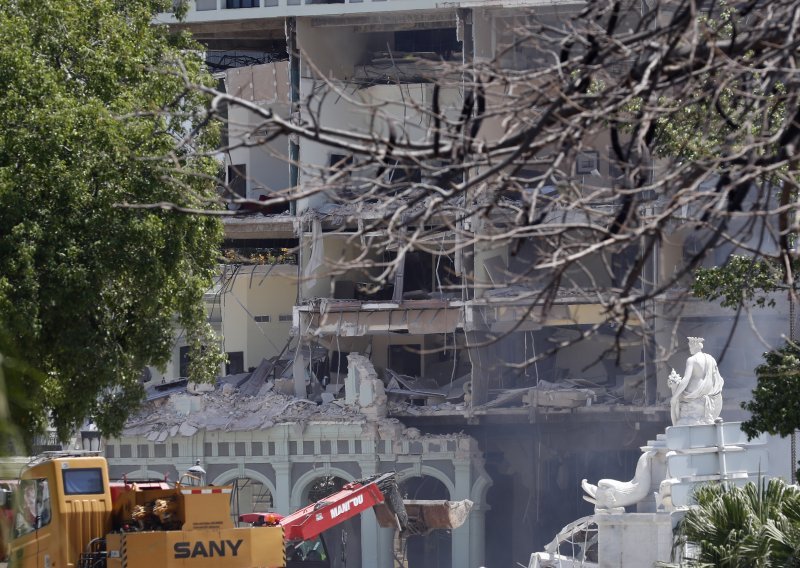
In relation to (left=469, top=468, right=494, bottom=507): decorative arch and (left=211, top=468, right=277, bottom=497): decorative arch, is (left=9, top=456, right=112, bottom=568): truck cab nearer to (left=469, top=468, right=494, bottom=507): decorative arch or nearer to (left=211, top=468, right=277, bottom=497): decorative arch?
(left=469, top=468, right=494, bottom=507): decorative arch

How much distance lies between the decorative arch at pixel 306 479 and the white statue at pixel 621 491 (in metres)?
Answer: 21.4

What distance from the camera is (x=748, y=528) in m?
16.1

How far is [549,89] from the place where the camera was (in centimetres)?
757

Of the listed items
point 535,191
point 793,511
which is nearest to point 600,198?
point 535,191

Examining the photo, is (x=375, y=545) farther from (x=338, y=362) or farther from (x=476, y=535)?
(x=338, y=362)

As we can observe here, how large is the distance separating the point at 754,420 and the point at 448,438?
94.7 feet

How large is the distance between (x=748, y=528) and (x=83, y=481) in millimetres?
8966

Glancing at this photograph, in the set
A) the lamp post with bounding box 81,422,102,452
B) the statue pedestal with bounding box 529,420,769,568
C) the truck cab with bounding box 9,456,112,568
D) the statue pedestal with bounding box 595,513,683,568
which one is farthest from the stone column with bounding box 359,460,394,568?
the truck cab with bounding box 9,456,112,568

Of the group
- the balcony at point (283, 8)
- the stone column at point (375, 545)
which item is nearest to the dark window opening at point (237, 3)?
the balcony at point (283, 8)

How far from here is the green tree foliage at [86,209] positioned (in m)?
19.8

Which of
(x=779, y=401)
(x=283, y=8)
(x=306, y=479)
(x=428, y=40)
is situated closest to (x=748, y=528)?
(x=779, y=401)

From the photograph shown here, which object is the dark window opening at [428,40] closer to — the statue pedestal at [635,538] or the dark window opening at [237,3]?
the dark window opening at [237,3]

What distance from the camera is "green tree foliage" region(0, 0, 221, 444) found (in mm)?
19828

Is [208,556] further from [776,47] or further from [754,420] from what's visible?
[776,47]
